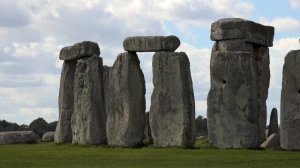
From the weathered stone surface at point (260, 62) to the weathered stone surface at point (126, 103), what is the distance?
4.75 metres

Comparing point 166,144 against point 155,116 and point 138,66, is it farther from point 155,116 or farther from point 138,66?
point 138,66

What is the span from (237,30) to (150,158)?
37.6 feet

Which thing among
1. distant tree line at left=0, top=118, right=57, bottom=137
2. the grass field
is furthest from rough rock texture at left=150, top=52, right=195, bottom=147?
distant tree line at left=0, top=118, right=57, bottom=137

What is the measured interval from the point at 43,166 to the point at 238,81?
8.55 m

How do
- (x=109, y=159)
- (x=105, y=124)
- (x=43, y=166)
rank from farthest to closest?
(x=105, y=124), (x=109, y=159), (x=43, y=166)

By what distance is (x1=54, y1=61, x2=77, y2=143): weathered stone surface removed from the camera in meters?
38.0

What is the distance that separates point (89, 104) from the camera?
35.0 m

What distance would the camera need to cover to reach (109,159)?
26.5 meters

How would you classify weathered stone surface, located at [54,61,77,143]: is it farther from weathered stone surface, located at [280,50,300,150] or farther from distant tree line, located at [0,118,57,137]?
distant tree line, located at [0,118,57,137]

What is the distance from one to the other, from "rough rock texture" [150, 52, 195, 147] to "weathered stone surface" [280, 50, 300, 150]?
329 cm

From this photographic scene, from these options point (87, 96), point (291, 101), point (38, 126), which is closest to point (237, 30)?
point (87, 96)

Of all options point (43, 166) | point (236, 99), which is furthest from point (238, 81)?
point (43, 166)

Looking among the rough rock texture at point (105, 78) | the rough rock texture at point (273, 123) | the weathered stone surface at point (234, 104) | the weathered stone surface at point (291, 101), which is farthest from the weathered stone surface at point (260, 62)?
the weathered stone surface at point (291, 101)

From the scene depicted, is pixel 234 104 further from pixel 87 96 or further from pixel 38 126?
pixel 38 126
